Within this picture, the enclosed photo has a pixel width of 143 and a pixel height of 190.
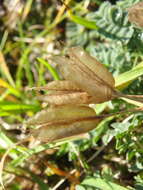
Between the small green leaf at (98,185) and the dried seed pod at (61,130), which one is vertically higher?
the dried seed pod at (61,130)

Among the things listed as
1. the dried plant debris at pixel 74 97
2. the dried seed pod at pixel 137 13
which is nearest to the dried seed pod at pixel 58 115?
the dried plant debris at pixel 74 97

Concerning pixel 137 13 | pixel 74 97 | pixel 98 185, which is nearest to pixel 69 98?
pixel 74 97

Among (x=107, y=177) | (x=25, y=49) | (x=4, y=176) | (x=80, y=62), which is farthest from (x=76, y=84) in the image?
(x=25, y=49)

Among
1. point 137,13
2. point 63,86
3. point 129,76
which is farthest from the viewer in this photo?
point 129,76

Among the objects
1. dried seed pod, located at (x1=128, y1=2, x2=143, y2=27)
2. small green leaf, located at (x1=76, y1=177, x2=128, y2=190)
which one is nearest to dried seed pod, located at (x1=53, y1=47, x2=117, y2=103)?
dried seed pod, located at (x1=128, y1=2, x2=143, y2=27)

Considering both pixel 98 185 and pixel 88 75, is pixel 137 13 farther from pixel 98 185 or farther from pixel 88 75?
pixel 98 185

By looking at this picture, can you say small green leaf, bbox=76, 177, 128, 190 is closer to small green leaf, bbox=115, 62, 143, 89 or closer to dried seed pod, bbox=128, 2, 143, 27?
small green leaf, bbox=115, 62, 143, 89

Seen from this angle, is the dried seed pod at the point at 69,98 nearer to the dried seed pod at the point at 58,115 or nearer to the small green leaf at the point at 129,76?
the dried seed pod at the point at 58,115

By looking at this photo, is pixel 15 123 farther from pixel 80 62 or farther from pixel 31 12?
pixel 80 62
